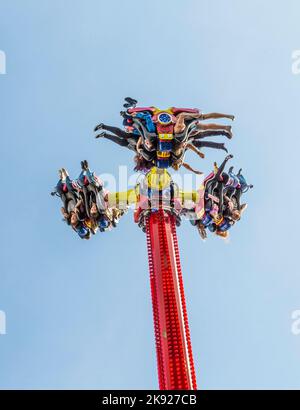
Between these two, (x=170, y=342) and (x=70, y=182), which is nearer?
(x=170, y=342)

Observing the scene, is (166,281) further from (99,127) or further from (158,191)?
(99,127)

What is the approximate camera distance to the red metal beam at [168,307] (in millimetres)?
7797

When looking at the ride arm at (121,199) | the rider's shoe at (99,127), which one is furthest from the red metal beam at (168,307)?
the rider's shoe at (99,127)

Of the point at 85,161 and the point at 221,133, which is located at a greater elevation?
the point at 221,133

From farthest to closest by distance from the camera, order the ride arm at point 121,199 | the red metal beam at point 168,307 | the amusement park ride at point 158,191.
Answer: the ride arm at point 121,199 → the amusement park ride at point 158,191 → the red metal beam at point 168,307

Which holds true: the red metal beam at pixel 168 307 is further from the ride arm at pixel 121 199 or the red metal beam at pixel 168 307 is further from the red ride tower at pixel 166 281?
the ride arm at pixel 121 199

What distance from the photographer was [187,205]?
981 centimetres

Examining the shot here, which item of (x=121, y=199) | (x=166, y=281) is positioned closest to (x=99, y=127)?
(x=121, y=199)

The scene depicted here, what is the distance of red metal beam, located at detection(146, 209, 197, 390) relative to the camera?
7.80 metres

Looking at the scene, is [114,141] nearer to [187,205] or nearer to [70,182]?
[70,182]

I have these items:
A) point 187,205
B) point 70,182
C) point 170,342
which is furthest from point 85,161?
point 170,342

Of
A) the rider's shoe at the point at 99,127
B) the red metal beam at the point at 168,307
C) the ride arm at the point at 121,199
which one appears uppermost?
the rider's shoe at the point at 99,127

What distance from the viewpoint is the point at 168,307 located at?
835cm
